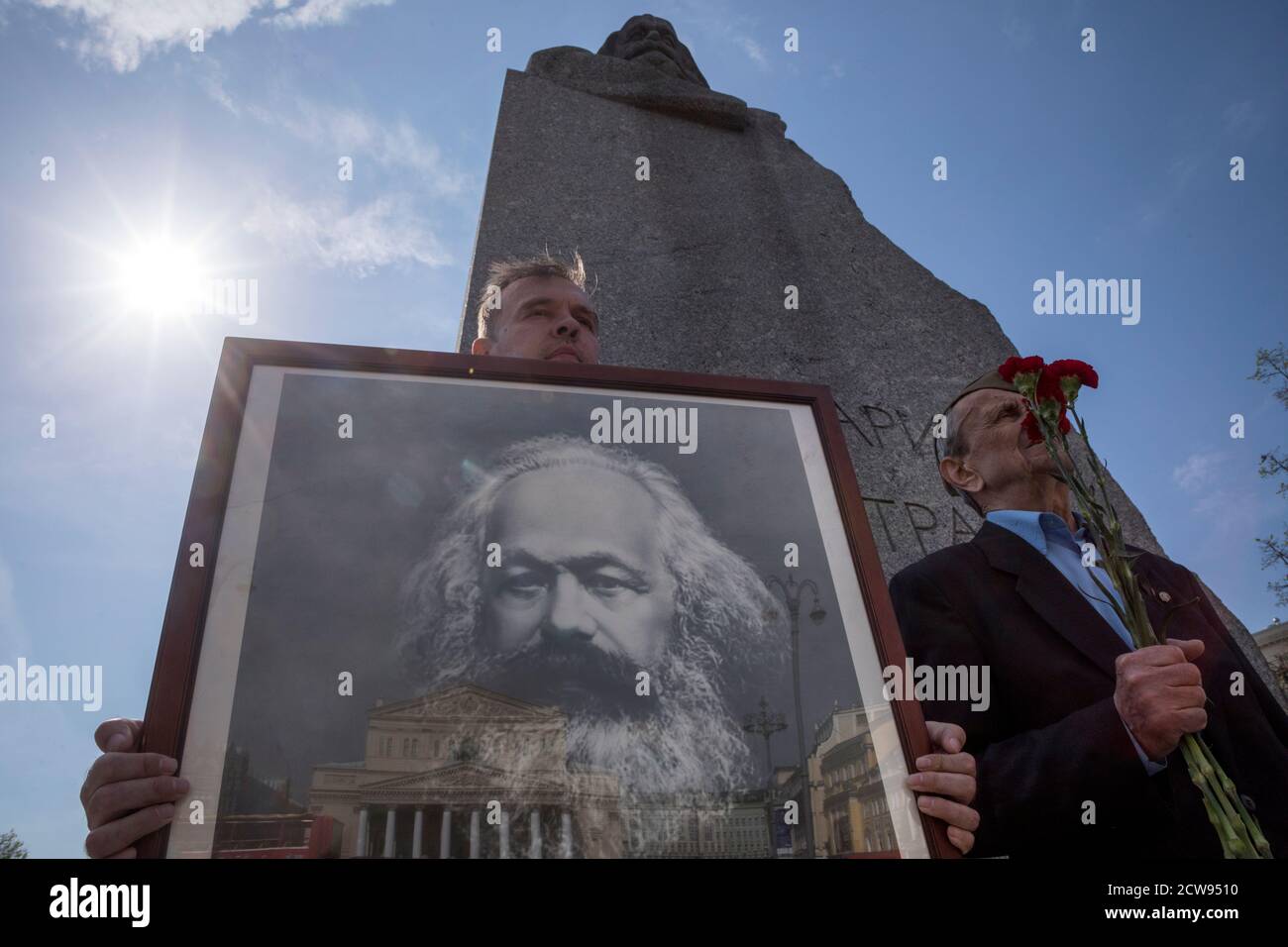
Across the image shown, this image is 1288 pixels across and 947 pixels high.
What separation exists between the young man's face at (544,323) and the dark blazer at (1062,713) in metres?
1.22

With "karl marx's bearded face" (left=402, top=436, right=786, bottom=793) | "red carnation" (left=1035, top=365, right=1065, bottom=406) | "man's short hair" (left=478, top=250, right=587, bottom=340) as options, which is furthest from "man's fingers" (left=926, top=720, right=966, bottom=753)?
"man's short hair" (left=478, top=250, right=587, bottom=340)

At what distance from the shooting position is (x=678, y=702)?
4.60ft

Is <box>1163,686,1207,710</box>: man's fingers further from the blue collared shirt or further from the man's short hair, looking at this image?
the man's short hair

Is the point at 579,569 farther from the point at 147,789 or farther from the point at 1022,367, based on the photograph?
the point at 1022,367

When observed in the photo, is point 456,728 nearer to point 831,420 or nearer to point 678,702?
point 678,702

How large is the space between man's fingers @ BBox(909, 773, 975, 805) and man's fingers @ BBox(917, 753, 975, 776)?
0.01 meters

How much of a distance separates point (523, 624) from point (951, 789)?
722 millimetres

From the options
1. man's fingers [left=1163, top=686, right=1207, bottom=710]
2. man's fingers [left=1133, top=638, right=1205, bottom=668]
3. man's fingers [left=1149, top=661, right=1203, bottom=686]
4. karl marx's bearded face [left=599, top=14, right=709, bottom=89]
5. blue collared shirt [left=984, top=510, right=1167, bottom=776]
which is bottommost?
man's fingers [left=1163, top=686, right=1207, bottom=710]

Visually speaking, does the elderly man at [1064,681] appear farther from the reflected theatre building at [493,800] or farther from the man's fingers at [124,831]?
the man's fingers at [124,831]

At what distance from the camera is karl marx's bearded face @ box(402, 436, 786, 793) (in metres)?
1.35

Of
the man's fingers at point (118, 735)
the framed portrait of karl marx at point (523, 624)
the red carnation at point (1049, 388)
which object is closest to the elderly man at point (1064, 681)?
the red carnation at point (1049, 388)

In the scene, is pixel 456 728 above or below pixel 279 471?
below
